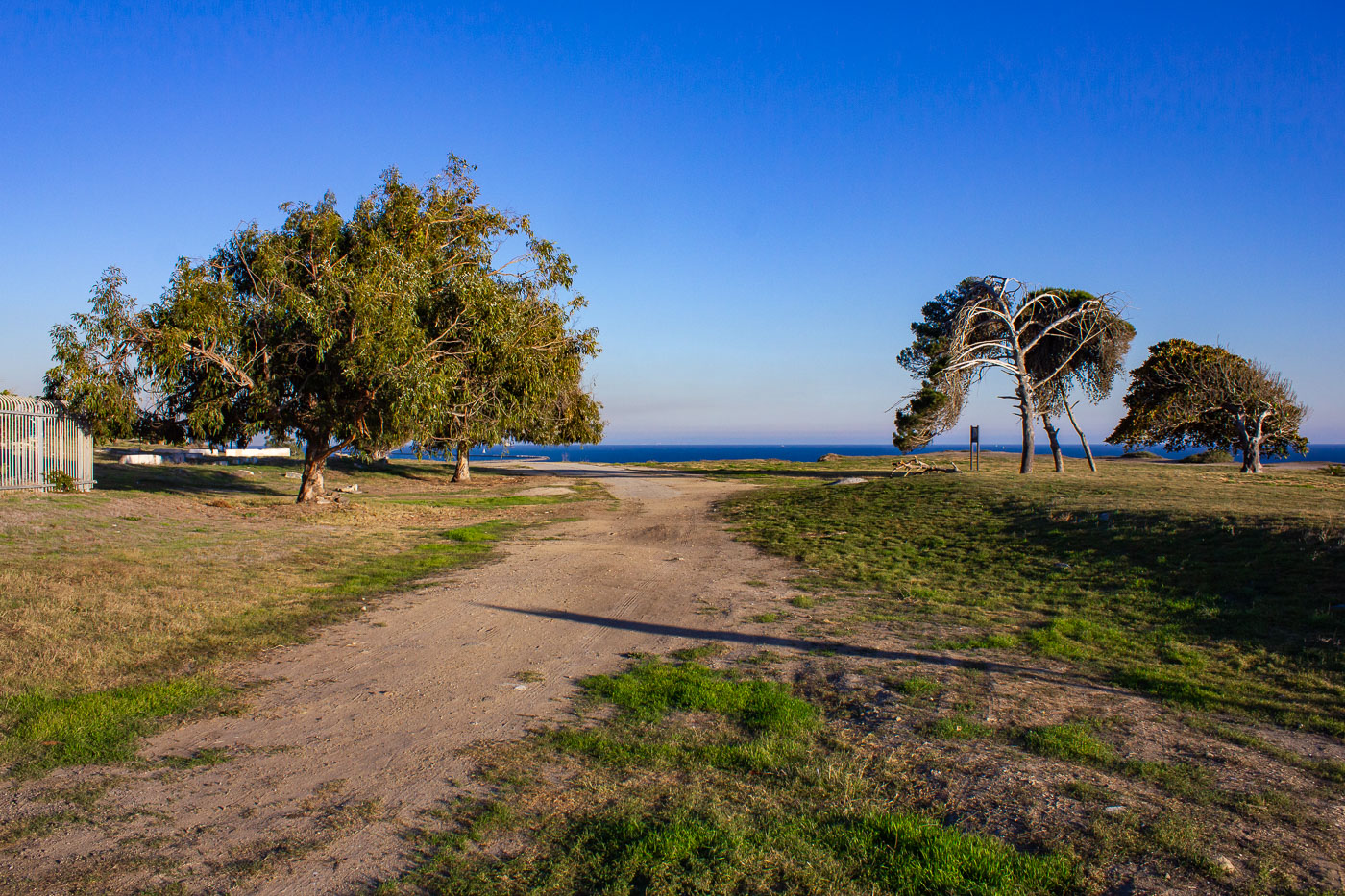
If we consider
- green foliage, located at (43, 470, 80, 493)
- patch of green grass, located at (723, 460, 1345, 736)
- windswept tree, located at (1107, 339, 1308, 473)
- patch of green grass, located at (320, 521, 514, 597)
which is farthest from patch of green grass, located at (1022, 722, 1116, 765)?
windswept tree, located at (1107, 339, 1308, 473)

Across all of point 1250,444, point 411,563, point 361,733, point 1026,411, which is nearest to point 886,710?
point 361,733

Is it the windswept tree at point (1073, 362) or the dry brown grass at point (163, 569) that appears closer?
the dry brown grass at point (163, 569)

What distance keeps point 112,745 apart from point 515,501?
1950 cm

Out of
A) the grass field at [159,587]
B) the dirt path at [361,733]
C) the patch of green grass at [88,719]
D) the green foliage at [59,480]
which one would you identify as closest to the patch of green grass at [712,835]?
the dirt path at [361,733]

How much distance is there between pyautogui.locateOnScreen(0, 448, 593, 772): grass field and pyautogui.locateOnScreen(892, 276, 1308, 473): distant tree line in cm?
1840

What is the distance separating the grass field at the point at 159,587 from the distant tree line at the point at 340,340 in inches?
84.9

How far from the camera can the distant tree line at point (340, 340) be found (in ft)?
53.6

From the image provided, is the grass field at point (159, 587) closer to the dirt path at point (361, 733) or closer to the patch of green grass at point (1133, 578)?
the dirt path at point (361, 733)

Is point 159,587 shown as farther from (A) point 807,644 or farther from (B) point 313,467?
(B) point 313,467

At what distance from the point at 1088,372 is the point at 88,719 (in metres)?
34.2

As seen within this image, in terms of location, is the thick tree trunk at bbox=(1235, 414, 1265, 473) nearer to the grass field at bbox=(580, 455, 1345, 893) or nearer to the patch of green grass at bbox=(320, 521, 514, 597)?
the grass field at bbox=(580, 455, 1345, 893)

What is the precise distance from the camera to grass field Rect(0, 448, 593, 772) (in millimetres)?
5543

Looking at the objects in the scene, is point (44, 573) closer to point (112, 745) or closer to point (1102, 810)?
point (112, 745)

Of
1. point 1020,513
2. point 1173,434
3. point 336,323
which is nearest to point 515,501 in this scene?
point 336,323
